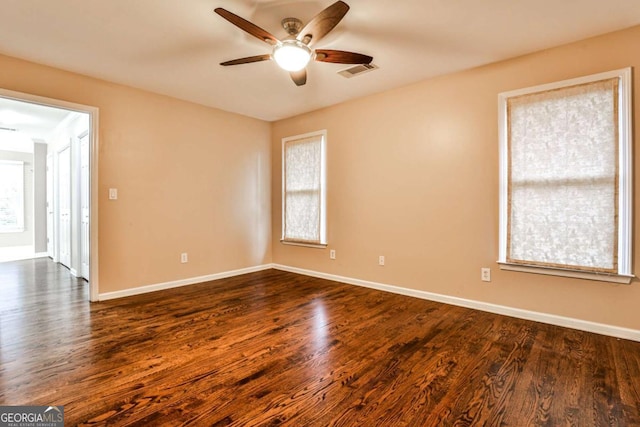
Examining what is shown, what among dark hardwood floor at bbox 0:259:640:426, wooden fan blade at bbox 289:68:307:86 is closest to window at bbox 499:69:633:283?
dark hardwood floor at bbox 0:259:640:426

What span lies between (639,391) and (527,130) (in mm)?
2067

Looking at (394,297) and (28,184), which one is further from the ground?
(28,184)

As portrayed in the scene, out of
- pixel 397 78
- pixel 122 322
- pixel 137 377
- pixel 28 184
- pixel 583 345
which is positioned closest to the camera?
pixel 137 377

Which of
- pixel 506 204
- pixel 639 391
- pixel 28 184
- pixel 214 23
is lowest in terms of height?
pixel 639 391

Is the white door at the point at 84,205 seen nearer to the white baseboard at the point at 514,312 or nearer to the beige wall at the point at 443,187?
the beige wall at the point at 443,187

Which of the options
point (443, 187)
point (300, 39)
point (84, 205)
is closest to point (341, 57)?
point (300, 39)

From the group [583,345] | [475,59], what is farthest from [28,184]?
[583,345]

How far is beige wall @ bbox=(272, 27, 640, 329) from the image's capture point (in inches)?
103

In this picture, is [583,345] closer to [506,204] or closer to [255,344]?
[506,204]

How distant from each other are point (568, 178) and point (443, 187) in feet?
3.50

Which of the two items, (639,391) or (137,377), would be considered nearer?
(639,391)

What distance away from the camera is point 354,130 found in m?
4.13

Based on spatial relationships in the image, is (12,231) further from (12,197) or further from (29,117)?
(29,117)

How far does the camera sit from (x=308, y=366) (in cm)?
205
